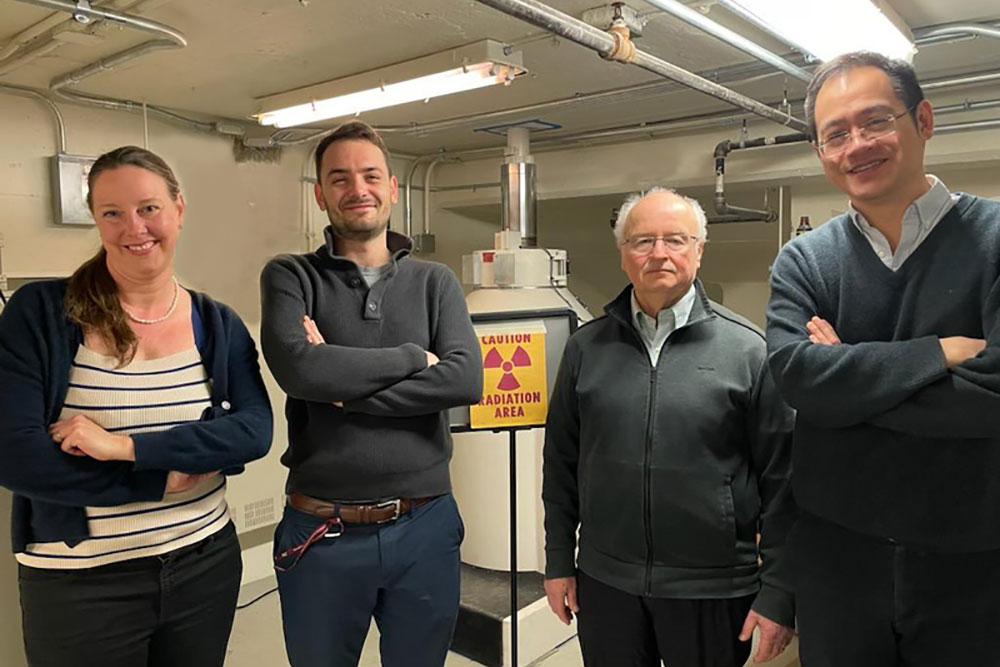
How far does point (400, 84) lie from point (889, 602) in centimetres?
216

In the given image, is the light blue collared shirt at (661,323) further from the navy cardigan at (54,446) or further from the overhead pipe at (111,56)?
the overhead pipe at (111,56)

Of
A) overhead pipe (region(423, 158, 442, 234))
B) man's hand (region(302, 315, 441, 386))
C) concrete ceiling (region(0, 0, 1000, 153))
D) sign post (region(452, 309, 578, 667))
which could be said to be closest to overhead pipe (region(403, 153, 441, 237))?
overhead pipe (region(423, 158, 442, 234))

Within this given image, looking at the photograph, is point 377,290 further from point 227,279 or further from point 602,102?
point 227,279

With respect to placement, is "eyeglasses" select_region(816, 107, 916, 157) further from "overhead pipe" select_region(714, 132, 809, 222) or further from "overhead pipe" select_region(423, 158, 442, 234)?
"overhead pipe" select_region(423, 158, 442, 234)

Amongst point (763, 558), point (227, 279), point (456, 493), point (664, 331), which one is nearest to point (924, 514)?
point (763, 558)

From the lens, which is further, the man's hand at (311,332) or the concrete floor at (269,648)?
the concrete floor at (269,648)

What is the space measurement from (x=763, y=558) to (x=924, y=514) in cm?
40

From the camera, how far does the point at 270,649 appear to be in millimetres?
2965

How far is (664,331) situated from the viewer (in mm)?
1550

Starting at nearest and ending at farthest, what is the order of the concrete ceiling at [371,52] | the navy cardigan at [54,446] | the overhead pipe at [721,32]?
the navy cardigan at [54,446], the overhead pipe at [721,32], the concrete ceiling at [371,52]

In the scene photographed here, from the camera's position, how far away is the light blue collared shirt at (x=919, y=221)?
3.69 feet

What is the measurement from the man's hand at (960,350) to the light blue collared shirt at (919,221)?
160mm

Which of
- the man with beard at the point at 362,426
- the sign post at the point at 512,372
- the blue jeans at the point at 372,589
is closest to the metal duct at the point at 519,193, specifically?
the sign post at the point at 512,372

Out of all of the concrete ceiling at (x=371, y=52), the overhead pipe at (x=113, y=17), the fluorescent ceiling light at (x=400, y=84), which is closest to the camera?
the overhead pipe at (x=113, y=17)
